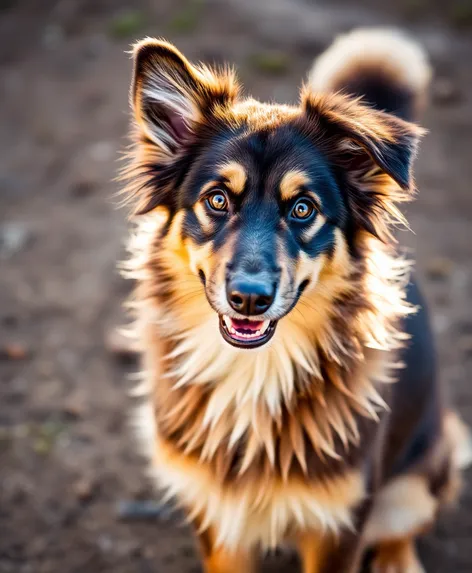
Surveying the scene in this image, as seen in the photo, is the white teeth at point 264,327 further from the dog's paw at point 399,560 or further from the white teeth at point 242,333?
the dog's paw at point 399,560

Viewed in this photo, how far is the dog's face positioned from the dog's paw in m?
1.57

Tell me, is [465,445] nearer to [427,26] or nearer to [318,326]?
[318,326]

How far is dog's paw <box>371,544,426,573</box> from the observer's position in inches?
144

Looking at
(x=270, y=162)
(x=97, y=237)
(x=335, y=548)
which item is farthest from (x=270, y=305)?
(x=97, y=237)

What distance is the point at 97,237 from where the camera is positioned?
5938 millimetres

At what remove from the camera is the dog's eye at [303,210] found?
2.78m

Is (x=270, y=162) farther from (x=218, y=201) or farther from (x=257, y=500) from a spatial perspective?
(x=257, y=500)

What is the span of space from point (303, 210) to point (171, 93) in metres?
0.71

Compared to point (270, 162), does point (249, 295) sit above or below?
below

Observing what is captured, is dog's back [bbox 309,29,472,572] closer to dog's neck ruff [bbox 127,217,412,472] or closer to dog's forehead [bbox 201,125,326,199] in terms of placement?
dog's neck ruff [bbox 127,217,412,472]

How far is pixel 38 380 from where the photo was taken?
4.75 m

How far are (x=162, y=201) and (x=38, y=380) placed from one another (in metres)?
2.24

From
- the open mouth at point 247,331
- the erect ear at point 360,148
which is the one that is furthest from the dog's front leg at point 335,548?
the erect ear at point 360,148

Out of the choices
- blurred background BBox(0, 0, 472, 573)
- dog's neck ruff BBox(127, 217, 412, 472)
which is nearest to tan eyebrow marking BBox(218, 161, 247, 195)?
dog's neck ruff BBox(127, 217, 412, 472)
